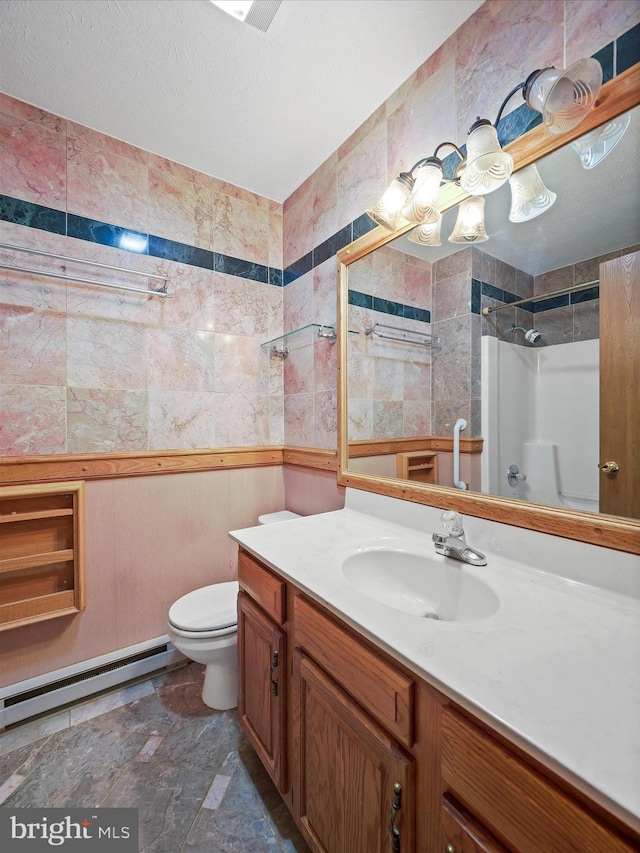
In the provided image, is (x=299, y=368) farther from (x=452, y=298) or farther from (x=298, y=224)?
(x=452, y=298)

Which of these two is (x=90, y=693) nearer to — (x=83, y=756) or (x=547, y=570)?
(x=83, y=756)

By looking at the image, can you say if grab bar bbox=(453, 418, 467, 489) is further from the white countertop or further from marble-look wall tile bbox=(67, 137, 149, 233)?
marble-look wall tile bbox=(67, 137, 149, 233)

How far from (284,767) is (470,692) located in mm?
822

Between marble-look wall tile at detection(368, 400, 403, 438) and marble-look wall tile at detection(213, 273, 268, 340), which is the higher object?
marble-look wall tile at detection(213, 273, 268, 340)

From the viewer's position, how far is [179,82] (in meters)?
1.38

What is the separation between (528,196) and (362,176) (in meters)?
0.83

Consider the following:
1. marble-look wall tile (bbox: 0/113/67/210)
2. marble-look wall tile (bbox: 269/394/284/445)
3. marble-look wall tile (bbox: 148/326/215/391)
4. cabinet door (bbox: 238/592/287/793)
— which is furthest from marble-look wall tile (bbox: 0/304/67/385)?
cabinet door (bbox: 238/592/287/793)

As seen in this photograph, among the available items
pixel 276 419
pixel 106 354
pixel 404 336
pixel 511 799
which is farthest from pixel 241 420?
pixel 511 799

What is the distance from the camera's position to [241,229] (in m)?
2.02

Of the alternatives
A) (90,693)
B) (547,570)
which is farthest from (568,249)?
(90,693)

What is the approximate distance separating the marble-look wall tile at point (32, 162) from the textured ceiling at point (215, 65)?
11 centimetres

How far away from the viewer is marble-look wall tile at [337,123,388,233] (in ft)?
4.83

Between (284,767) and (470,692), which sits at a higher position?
(470,692)

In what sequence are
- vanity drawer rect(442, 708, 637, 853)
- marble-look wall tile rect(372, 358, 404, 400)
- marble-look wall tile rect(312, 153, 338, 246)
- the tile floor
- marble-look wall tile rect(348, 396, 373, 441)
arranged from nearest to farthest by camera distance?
1. vanity drawer rect(442, 708, 637, 853)
2. the tile floor
3. marble-look wall tile rect(372, 358, 404, 400)
4. marble-look wall tile rect(348, 396, 373, 441)
5. marble-look wall tile rect(312, 153, 338, 246)
